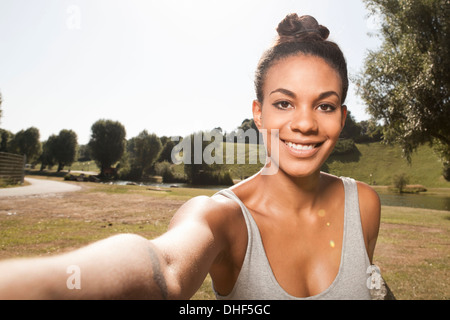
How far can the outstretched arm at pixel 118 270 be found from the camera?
660 mm

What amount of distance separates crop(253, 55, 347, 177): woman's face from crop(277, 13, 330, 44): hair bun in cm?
23

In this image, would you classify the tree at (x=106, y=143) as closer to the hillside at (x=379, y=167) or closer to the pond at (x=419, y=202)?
the hillside at (x=379, y=167)

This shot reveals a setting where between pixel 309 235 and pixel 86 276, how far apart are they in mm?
1792

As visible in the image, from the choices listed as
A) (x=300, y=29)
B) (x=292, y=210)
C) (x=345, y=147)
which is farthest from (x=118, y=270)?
(x=345, y=147)

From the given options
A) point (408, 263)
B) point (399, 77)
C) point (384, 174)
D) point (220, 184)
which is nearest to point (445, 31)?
point (399, 77)

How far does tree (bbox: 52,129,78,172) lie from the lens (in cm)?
9638

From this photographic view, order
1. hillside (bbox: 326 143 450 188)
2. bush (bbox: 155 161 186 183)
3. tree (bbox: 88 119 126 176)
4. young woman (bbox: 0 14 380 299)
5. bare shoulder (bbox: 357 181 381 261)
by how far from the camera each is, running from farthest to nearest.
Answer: tree (bbox: 88 119 126 176), bush (bbox: 155 161 186 183), hillside (bbox: 326 143 450 188), bare shoulder (bbox: 357 181 381 261), young woman (bbox: 0 14 380 299)

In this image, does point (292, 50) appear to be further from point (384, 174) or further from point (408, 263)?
point (384, 174)

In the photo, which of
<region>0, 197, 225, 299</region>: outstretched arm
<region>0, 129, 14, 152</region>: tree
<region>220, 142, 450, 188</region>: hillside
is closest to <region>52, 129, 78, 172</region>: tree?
<region>0, 129, 14, 152</region>: tree

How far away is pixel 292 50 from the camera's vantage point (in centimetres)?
210

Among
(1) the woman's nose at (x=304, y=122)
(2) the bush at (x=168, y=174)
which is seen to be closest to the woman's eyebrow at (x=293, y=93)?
(1) the woman's nose at (x=304, y=122)

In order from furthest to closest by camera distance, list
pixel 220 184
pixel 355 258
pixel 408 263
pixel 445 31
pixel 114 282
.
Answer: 1. pixel 220 184
2. pixel 445 31
3. pixel 408 263
4. pixel 355 258
5. pixel 114 282

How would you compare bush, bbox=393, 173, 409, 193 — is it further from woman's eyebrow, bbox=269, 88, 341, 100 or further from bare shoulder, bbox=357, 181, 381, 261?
woman's eyebrow, bbox=269, 88, 341, 100

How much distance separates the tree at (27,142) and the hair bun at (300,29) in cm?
11154
